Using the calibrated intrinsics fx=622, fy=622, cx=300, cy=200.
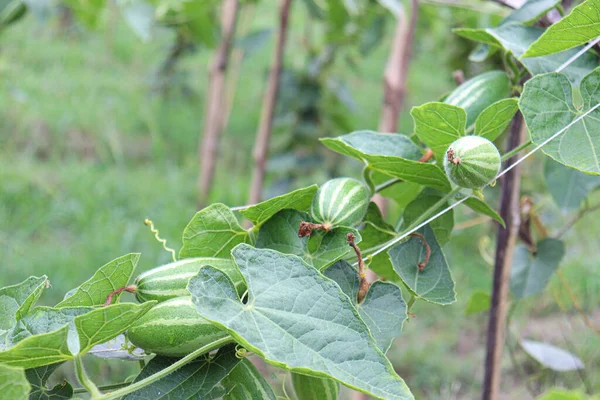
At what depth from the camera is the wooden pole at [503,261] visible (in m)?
0.79

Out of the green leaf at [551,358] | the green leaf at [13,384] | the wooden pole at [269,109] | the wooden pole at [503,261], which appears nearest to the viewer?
the green leaf at [13,384]

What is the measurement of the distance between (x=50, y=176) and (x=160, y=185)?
18.1 inches

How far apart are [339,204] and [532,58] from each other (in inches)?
10.9

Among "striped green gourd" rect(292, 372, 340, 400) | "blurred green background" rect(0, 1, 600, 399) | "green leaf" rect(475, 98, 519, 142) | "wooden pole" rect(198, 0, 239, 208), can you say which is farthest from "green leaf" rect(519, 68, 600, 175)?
"wooden pole" rect(198, 0, 239, 208)

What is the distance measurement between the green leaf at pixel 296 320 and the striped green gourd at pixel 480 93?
0.30 meters

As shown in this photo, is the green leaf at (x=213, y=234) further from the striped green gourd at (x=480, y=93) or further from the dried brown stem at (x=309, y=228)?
the striped green gourd at (x=480, y=93)

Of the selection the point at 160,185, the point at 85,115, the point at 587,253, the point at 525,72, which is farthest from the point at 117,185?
the point at 525,72

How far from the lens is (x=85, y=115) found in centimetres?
304

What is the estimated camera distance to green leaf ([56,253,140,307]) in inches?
19.9

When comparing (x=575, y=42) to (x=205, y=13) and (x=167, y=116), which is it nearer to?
(x=205, y=13)

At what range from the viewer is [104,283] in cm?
52

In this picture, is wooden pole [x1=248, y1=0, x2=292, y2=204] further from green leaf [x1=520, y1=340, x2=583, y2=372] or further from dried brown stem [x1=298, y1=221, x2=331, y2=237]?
dried brown stem [x1=298, y1=221, x2=331, y2=237]

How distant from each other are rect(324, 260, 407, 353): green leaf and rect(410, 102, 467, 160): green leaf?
0.15 m

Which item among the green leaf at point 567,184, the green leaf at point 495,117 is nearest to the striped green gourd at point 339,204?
the green leaf at point 495,117
